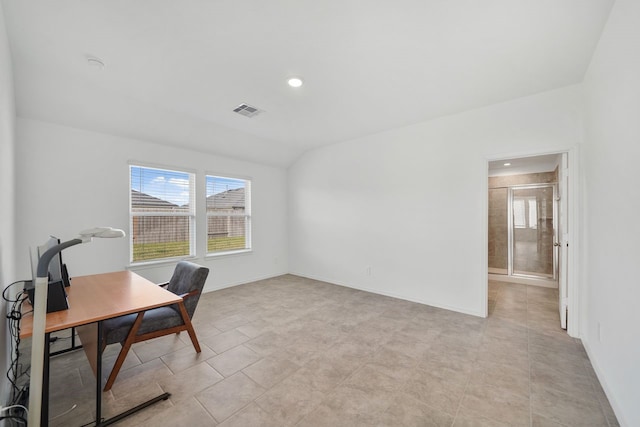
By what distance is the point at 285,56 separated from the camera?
2.32 m

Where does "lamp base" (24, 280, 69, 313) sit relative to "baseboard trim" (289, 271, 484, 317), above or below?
above

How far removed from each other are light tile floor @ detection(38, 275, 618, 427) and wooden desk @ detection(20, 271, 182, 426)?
30 cm

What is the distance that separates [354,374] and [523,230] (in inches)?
216

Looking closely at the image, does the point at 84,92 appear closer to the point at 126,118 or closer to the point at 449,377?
the point at 126,118

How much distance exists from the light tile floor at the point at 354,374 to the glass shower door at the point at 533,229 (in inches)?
92.4

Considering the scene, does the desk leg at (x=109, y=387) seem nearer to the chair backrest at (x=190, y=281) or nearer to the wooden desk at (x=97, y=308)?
the wooden desk at (x=97, y=308)

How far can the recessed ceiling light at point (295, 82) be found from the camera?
2699mm

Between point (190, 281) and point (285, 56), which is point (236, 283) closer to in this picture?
point (190, 281)

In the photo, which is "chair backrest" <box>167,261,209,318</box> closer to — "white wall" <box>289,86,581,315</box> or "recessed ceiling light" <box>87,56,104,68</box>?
"recessed ceiling light" <box>87,56,104,68</box>

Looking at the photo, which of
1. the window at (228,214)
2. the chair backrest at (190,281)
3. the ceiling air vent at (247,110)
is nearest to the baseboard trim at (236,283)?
the window at (228,214)

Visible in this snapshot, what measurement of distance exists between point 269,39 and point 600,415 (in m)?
3.58

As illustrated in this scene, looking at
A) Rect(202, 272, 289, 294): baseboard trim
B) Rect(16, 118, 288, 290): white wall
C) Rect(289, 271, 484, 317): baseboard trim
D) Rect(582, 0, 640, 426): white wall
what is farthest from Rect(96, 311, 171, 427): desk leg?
Rect(289, 271, 484, 317): baseboard trim

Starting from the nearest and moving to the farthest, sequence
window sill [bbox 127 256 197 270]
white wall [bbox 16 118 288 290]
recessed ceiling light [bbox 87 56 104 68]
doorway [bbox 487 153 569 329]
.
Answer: recessed ceiling light [bbox 87 56 104 68] < white wall [bbox 16 118 288 290] < window sill [bbox 127 256 197 270] < doorway [bbox 487 153 569 329]

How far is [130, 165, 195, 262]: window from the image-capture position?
153 inches
